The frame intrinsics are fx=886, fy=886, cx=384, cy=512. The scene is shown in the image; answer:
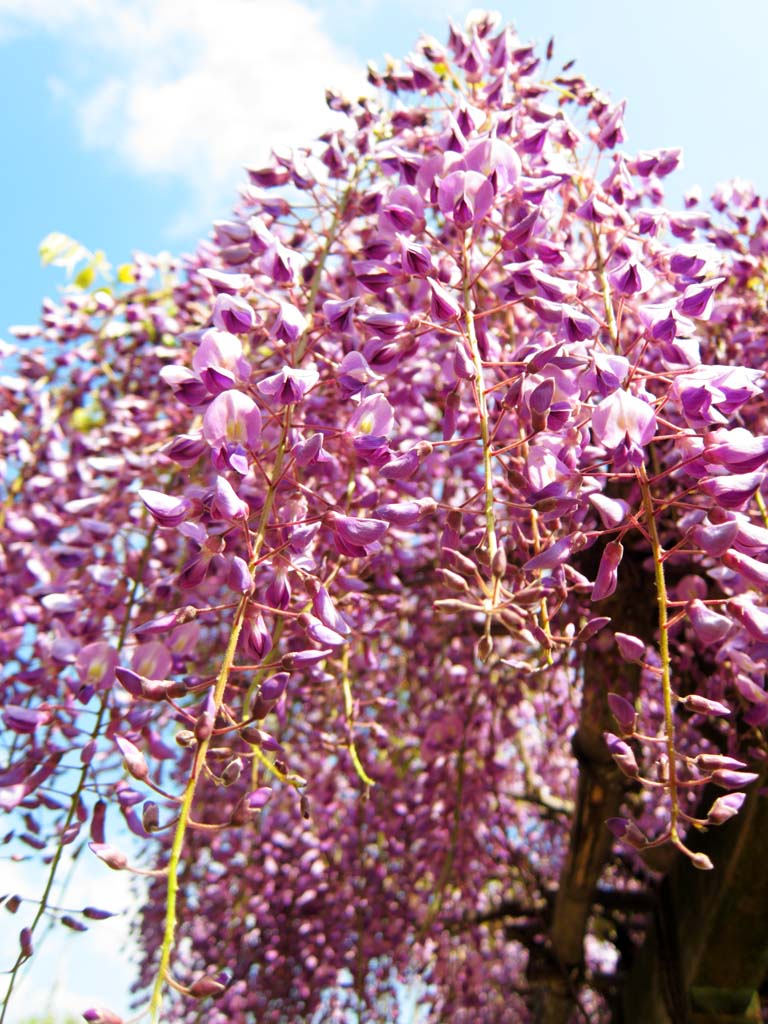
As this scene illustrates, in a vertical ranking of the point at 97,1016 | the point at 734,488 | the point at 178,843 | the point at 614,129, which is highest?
the point at 614,129

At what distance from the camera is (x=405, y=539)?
183 centimetres

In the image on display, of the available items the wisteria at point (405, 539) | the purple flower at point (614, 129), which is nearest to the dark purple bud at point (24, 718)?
the wisteria at point (405, 539)

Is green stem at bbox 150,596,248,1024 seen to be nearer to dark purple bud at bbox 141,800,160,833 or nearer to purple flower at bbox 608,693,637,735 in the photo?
dark purple bud at bbox 141,800,160,833

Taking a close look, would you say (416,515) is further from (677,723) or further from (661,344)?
(677,723)

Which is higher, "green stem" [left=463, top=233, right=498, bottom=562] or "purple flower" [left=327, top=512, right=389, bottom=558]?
"green stem" [left=463, top=233, right=498, bottom=562]

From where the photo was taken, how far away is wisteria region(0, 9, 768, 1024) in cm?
86

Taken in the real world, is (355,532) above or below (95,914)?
above

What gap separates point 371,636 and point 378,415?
1.62 ft

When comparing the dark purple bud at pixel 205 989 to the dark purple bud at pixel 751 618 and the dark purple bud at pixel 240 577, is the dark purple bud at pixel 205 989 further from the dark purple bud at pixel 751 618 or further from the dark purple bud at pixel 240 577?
the dark purple bud at pixel 751 618

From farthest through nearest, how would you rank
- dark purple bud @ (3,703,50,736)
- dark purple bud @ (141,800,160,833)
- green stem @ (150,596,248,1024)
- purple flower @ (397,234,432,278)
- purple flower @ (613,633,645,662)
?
dark purple bud @ (3,703,50,736) < purple flower @ (397,234,432,278) < purple flower @ (613,633,645,662) < dark purple bud @ (141,800,160,833) < green stem @ (150,596,248,1024)

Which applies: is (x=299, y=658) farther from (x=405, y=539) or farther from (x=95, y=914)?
(x=405, y=539)

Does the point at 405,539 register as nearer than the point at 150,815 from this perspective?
No

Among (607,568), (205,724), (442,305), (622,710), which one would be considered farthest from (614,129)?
(205,724)

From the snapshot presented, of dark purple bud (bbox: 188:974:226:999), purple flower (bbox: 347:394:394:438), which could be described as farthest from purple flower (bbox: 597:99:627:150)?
dark purple bud (bbox: 188:974:226:999)
